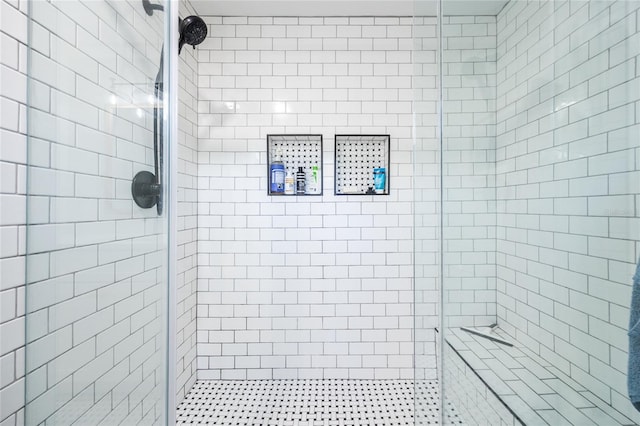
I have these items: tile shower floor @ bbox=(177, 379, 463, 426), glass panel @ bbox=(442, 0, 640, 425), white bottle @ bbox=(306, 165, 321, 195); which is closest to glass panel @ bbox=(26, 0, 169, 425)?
glass panel @ bbox=(442, 0, 640, 425)

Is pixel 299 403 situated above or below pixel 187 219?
below

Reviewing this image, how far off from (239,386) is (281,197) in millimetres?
1257

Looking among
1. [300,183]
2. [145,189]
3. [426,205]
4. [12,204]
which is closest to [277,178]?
[300,183]

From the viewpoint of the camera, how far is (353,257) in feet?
7.10

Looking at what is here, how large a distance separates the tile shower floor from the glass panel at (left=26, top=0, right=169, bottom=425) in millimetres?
1061

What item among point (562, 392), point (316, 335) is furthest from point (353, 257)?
point (562, 392)

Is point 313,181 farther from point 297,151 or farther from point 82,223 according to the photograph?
point 82,223

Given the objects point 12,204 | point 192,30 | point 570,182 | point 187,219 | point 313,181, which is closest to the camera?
point 12,204

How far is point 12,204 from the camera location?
0.74 m

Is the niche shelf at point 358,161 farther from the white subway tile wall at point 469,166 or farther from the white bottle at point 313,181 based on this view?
the white subway tile wall at point 469,166

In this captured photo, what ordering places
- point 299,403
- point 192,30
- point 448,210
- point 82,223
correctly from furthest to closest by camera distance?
1. point 299,403
2. point 192,30
3. point 448,210
4. point 82,223

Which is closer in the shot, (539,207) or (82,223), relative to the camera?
(82,223)

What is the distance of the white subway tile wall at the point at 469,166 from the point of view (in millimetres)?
1142

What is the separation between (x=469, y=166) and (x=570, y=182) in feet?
0.97
